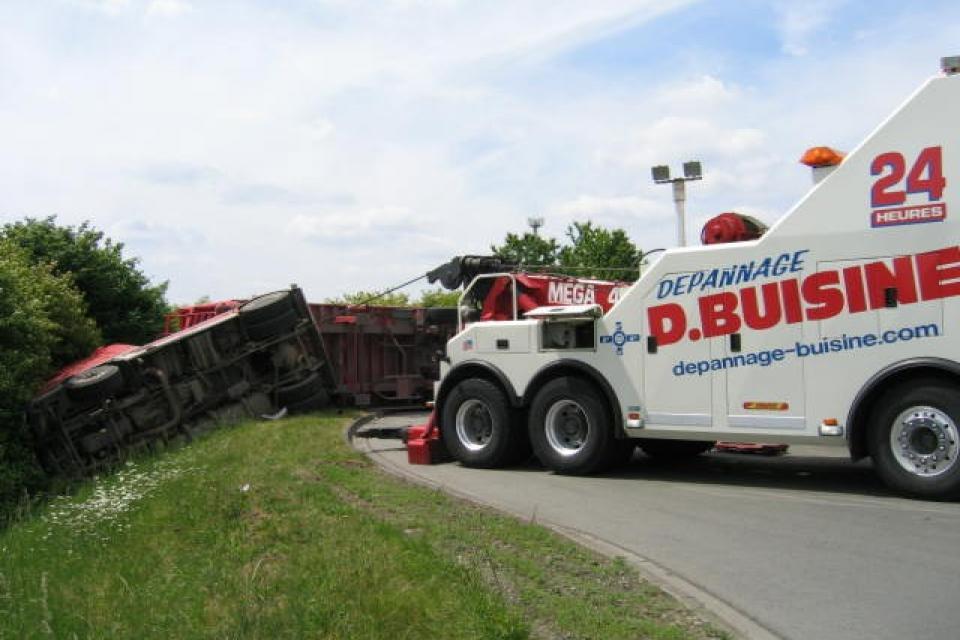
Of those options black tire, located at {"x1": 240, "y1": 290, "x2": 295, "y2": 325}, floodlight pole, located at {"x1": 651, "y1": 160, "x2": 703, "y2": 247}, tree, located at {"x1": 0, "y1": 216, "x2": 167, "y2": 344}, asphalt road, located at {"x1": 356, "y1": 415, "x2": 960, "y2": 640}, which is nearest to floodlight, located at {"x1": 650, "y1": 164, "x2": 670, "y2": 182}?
floodlight pole, located at {"x1": 651, "y1": 160, "x2": 703, "y2": 247}

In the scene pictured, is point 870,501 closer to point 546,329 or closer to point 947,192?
point 947,192

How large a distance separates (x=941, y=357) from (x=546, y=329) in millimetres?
4387

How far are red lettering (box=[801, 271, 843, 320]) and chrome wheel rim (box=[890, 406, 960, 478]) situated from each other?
1.15m

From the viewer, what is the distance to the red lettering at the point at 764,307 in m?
9.34


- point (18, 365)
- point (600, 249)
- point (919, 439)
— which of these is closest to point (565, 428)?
point (919, 439)

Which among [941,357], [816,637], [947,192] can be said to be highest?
[947,192]

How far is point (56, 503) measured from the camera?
10820 mm

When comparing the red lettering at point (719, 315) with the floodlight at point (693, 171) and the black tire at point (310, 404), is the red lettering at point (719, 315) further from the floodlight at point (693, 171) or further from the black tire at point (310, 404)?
the black tire at point (310, 404)

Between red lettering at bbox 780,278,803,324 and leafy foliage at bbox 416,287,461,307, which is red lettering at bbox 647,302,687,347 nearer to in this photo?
red lettering at bbox 780,278,803,324

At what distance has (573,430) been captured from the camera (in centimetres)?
1103

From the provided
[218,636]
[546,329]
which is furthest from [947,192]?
[218,636]

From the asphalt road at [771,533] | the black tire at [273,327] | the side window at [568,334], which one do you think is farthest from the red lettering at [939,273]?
the black tire at [273,327]

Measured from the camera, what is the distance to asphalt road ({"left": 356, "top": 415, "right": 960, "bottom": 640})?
5547 millimetres

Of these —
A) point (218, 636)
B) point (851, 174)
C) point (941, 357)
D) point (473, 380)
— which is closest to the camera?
point (218, 636)
